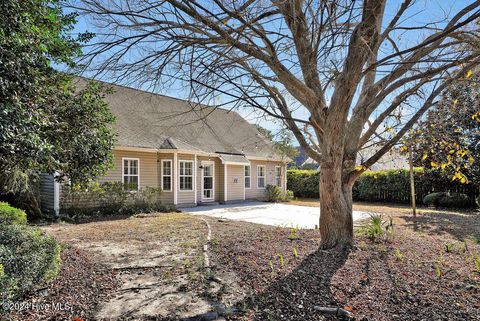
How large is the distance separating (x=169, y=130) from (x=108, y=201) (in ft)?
16.1

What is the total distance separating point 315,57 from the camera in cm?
418

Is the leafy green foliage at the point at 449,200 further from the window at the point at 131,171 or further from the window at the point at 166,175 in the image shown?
the window at the point at 131,171

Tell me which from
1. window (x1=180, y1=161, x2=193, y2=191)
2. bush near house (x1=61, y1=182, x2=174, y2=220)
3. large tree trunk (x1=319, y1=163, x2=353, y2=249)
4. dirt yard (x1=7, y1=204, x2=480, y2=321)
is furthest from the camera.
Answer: window (x1=180, y1=161, x2=193, y2=191)

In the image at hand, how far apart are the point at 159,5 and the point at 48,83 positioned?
1.96m

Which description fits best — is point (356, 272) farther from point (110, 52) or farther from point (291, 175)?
point (291, 175)

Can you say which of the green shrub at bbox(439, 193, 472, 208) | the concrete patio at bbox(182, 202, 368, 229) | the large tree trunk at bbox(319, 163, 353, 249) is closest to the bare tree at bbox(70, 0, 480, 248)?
the large tree trunk at bbox(319, 163, 353, 249)

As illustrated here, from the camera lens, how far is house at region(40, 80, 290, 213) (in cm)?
1274

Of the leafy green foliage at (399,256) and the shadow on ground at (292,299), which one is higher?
the leafy green foliage at (399,256)

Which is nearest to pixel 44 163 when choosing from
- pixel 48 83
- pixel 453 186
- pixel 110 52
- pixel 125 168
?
pixel 48 83

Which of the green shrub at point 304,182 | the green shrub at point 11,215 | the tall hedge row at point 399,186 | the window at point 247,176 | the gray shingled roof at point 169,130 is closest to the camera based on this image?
the green shrub at point 11,215

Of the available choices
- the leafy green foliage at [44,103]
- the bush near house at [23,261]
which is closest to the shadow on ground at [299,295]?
the bush near house at [23,261]

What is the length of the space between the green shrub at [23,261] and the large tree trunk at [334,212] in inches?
168

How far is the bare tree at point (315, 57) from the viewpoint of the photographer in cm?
384

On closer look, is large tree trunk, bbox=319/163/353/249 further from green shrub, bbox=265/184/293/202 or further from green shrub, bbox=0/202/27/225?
green shrub, bbox=265/184/293/202
